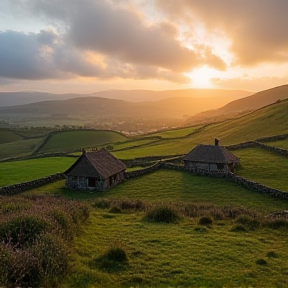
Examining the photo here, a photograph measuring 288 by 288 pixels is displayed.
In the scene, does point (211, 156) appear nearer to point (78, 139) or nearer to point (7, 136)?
point (78, 139)

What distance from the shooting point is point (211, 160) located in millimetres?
42250

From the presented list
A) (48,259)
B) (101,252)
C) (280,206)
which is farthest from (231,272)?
(280,206)

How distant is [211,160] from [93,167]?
46.4 feet

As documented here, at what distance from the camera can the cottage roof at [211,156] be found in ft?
137

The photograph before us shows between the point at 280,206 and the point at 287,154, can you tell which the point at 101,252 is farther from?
the point at 287,154

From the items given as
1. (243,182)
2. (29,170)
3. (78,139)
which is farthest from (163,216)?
(78,139)

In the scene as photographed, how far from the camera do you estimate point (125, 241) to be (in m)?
14.9

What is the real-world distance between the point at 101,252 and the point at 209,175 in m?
27.0

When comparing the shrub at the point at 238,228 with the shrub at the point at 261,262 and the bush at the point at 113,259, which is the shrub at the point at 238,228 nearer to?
the shrub at the point at 261,262

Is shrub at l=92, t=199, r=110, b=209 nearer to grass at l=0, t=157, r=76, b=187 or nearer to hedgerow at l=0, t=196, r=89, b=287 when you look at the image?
hedgerow at l=0, t=196, r=89, b=287

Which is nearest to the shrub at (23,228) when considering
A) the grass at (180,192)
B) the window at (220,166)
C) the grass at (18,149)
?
the grass at (180,192)

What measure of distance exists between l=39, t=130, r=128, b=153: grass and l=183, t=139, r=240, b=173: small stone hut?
5268cm

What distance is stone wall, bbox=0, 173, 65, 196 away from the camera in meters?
34.5

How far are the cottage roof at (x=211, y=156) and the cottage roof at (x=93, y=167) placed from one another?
920 centimetres
